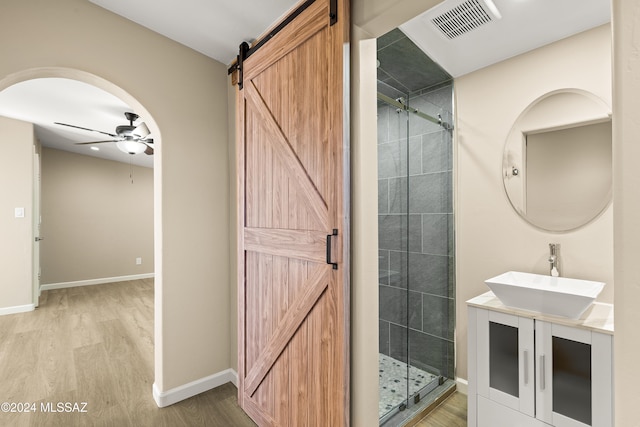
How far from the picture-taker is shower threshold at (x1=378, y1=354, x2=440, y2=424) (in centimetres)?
203

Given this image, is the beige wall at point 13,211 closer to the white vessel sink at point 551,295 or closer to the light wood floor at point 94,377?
the light wood floor at point 94,377

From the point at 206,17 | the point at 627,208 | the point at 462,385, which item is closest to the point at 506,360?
the point at 462,385

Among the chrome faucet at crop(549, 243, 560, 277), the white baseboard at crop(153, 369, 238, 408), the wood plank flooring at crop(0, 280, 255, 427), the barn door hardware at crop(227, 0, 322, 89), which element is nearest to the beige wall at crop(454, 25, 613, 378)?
the chrome faucet at crop(549, 243, 560, 277)

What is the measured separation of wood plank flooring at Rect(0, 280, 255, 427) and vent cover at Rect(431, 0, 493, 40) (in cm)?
269

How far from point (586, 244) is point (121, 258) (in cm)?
713

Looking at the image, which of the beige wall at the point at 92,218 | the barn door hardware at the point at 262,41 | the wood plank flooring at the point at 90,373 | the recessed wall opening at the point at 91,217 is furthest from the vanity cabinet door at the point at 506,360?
the beige wall at the point at 92,218

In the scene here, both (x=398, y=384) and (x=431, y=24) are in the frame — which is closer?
(x=431, y=24)

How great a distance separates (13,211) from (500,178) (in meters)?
5.71

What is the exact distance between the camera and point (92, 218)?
19.4 feet

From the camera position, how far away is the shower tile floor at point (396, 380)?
205 cm

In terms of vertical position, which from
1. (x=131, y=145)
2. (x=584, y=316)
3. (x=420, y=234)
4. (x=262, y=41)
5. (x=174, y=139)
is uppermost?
(x=262, y=41)

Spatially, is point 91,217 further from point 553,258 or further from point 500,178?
point 553,258

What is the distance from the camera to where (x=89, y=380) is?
2449mm

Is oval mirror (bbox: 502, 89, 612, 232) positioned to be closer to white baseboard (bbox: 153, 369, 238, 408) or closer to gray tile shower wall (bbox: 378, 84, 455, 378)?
gray tile shower wall (bbox: 378, 84, 455, 378)
